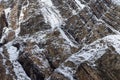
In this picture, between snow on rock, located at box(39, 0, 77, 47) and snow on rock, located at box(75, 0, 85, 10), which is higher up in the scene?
snow on rock, located at box(39, 0, 77, 47)

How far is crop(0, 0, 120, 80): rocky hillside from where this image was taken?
35156 mm

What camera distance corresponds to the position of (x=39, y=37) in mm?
49000

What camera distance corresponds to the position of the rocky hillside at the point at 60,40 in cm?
3516

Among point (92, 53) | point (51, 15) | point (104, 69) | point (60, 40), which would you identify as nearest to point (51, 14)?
point (51, 15)

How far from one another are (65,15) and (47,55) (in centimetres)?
1290

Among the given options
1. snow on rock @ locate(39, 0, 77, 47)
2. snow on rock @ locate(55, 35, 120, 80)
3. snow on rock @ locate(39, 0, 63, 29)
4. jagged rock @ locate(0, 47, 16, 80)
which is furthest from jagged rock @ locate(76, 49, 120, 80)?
snow on rock @ locate(39, 0, 63, 29)

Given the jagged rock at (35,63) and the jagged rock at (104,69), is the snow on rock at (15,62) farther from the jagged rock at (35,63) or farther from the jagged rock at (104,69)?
Answer: the jagged rock at (104,69)

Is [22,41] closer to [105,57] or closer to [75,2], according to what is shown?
[75,2]

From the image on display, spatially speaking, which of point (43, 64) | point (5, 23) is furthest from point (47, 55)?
point (5, 23)

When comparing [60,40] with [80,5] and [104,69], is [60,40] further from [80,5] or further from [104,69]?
[104,69]

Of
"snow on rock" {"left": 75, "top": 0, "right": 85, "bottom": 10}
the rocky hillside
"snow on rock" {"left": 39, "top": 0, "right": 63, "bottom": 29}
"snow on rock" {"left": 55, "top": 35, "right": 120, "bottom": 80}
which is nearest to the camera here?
the rocky hillside

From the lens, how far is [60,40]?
4634 cm

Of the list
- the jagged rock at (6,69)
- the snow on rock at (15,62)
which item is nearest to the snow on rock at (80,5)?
the snow on rock at (15,62)

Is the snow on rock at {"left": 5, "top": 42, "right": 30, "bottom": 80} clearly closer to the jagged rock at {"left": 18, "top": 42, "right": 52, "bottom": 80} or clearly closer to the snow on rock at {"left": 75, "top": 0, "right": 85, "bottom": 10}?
the jagged rock at {"left": 18, "top": 42, "right": 52, "bottom": 80}
